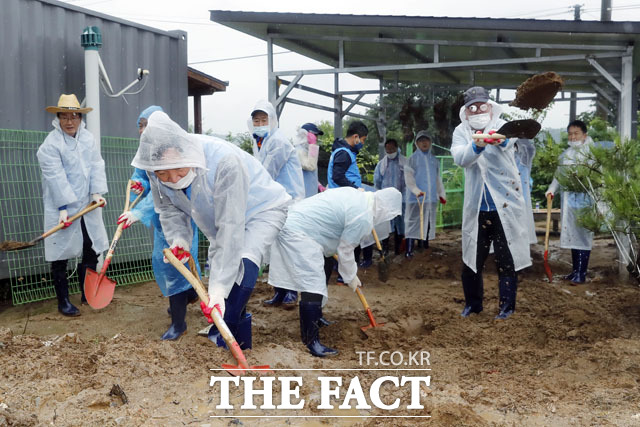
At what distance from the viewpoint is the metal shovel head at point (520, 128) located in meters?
4.62

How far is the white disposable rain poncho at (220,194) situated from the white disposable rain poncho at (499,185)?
6.44ft

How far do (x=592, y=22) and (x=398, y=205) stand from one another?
11.7 feet

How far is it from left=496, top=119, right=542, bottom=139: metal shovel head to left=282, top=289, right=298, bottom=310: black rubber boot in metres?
2.42

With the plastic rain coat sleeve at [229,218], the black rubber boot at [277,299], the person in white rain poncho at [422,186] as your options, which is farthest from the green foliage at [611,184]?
the person in white rain poncho at [422,186]

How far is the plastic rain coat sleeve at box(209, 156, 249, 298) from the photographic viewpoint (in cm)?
321

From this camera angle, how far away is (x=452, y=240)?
34.9 feet

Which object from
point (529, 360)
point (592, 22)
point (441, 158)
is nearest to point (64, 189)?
point (529, 360)

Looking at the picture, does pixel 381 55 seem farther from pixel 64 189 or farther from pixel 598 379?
pixel 598 379

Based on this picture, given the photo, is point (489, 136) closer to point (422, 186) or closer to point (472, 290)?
point (472, 290)

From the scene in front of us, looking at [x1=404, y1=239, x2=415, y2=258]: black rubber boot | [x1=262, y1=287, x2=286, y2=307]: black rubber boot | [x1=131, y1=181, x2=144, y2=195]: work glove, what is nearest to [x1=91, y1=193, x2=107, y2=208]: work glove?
[x1=131, y1=181, x2=144, y2=195]: work glove

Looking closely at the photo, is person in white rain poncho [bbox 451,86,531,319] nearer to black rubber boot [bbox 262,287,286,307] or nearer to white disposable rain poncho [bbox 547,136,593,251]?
black rubber boot [bbox 262,287,286,307]

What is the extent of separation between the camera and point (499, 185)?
4957 mm

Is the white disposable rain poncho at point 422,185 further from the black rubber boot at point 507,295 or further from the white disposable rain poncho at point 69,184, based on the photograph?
the white disposable rain poncho at point 69,184

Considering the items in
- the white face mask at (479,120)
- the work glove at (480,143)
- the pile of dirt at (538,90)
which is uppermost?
the pile of dirt at (538,90)
